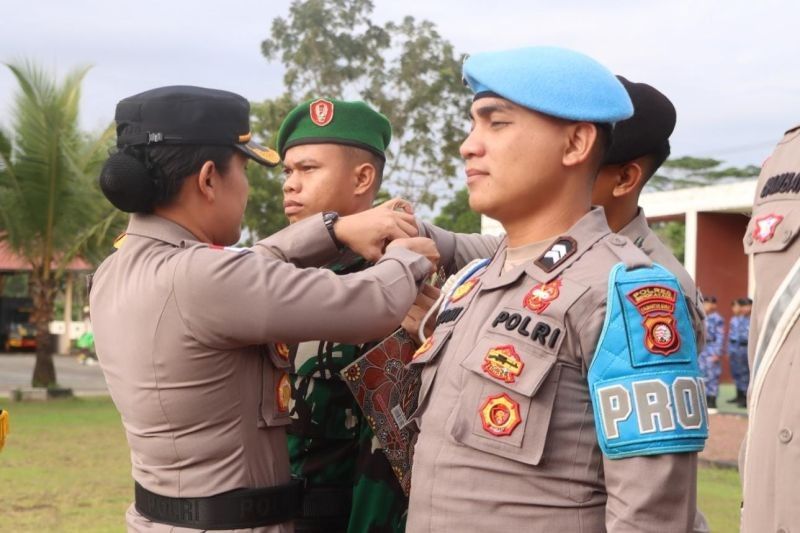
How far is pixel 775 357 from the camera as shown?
1.91m

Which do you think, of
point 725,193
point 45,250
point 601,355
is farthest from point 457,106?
point 601,355

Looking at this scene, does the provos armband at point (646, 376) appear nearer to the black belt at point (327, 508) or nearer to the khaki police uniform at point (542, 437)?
the khaki police uniform at point (542, 437)

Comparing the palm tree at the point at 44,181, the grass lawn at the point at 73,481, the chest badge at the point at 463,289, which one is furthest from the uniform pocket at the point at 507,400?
the palm tree at the point at 44,181

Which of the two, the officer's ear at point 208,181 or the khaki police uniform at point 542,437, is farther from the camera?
the officer's ear at point 208,181

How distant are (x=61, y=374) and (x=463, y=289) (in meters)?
23.2

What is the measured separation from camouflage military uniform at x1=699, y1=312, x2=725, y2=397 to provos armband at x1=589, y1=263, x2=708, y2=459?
15.1 metres

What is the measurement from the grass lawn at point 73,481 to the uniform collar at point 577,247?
5732 millimetres

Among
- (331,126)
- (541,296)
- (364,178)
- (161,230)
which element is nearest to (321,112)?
(331,126)

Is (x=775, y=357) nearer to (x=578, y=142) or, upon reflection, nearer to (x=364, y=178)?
(x=578, y=142)

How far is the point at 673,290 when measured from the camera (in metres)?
1.85

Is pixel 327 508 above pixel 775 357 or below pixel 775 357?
below

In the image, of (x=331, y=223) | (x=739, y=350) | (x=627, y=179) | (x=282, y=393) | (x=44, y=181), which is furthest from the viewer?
(x=739, y=350)

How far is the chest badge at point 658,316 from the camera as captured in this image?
1.80m

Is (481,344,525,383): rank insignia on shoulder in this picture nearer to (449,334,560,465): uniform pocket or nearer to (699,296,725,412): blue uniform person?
(449,334,560,465): uniform pocket
